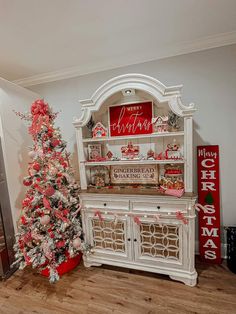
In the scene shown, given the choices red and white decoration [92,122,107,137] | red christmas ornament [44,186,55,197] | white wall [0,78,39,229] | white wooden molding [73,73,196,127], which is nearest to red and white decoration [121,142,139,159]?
red and white decoration [92,122,107,137]

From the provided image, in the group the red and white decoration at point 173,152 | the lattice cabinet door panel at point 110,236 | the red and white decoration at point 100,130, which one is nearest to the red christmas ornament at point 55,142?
the red and white decoration at point 100,130

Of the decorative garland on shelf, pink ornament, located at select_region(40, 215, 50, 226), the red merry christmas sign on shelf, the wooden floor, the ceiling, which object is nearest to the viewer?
the ceiling

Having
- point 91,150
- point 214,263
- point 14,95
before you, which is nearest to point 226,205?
point 214,263

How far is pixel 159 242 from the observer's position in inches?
73.1

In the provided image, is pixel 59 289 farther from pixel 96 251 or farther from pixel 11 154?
pixel 11 154

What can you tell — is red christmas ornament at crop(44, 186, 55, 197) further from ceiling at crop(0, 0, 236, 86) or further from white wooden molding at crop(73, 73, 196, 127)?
ceiling at crop(0, 0, 236, 86)

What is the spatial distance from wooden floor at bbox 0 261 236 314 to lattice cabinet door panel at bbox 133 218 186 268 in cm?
23

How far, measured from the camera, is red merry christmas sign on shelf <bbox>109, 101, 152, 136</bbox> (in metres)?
2.09

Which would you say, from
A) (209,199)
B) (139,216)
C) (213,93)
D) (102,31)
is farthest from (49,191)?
(213,93)

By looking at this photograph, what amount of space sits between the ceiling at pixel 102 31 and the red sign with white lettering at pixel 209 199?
1.25 metres

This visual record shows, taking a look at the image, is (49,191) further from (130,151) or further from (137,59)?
(137,59)

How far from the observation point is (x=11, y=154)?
212cm

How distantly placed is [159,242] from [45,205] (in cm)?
130

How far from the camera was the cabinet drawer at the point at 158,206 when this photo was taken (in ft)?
5.67
